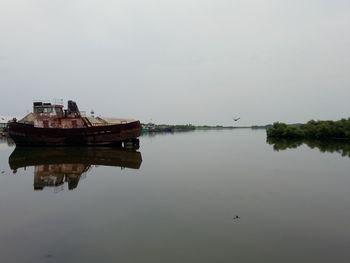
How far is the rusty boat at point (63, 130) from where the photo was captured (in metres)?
34.2

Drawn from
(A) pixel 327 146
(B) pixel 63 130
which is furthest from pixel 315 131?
(B) pixel 63 130

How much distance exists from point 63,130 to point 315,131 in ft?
128

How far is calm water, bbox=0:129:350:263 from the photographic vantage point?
7.98 meters

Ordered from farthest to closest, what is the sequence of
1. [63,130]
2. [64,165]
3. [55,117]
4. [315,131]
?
1. [315,131]
2. [55,117]
3. [63,130]
4. [64,165]

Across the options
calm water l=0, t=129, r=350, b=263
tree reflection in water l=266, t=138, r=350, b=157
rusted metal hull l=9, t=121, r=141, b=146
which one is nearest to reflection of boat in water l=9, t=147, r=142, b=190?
calm water l=0, t=129, r=350, b=263

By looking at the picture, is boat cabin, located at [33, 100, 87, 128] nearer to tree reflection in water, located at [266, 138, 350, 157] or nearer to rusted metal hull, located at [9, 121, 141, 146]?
rusted metal hull, located at [9, 121, 141, 146]

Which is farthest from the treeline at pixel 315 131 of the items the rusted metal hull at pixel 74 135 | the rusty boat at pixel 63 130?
the rusted metal hull at pixel 74 135

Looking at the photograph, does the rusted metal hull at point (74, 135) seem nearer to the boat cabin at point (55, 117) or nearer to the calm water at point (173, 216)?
the boat cabin at point (55, 117)

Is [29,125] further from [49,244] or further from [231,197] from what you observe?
[49,244]

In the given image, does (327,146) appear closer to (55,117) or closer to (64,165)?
(55,117)

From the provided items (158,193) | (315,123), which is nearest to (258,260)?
(158,193)

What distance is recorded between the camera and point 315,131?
186 ft

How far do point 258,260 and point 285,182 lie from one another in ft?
34.0

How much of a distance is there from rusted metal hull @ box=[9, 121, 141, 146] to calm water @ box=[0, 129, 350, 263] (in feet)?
45.1
